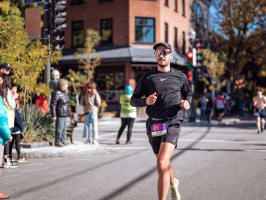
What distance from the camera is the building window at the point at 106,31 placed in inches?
1075

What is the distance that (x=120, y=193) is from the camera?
16.5 feet

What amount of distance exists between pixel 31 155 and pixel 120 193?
4035 millimetres

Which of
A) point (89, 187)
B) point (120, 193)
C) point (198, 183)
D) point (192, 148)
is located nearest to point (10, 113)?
point (89, 187)

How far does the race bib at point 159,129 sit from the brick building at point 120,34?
21.0m

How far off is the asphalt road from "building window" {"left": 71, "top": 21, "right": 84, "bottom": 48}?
804 inches

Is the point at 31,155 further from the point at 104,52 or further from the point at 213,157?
the point at 104,52

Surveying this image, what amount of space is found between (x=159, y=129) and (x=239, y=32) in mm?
25775

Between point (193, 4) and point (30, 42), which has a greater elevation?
point (193, 4)

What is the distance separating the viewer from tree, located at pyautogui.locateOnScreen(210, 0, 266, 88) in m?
27.0

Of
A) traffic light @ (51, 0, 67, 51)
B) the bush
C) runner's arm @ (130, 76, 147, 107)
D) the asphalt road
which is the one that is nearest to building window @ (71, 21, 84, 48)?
traffic light @ (51, 0, 67, 51)

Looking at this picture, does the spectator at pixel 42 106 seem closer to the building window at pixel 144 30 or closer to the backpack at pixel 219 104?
the backpack at pixel 219 104

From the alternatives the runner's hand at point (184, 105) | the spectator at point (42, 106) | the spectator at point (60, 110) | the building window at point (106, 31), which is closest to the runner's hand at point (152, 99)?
the runner's hand at point (184, 105)

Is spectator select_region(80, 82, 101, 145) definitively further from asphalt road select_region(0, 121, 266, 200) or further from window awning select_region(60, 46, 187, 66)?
window awning select_region(60, 46, 187, 66)

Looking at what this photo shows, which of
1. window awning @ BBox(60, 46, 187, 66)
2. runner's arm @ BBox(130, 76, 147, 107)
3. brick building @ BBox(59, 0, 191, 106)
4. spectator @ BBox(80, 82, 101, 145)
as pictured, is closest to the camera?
runner's arm @ BBox(130, 76, 147, 107)
